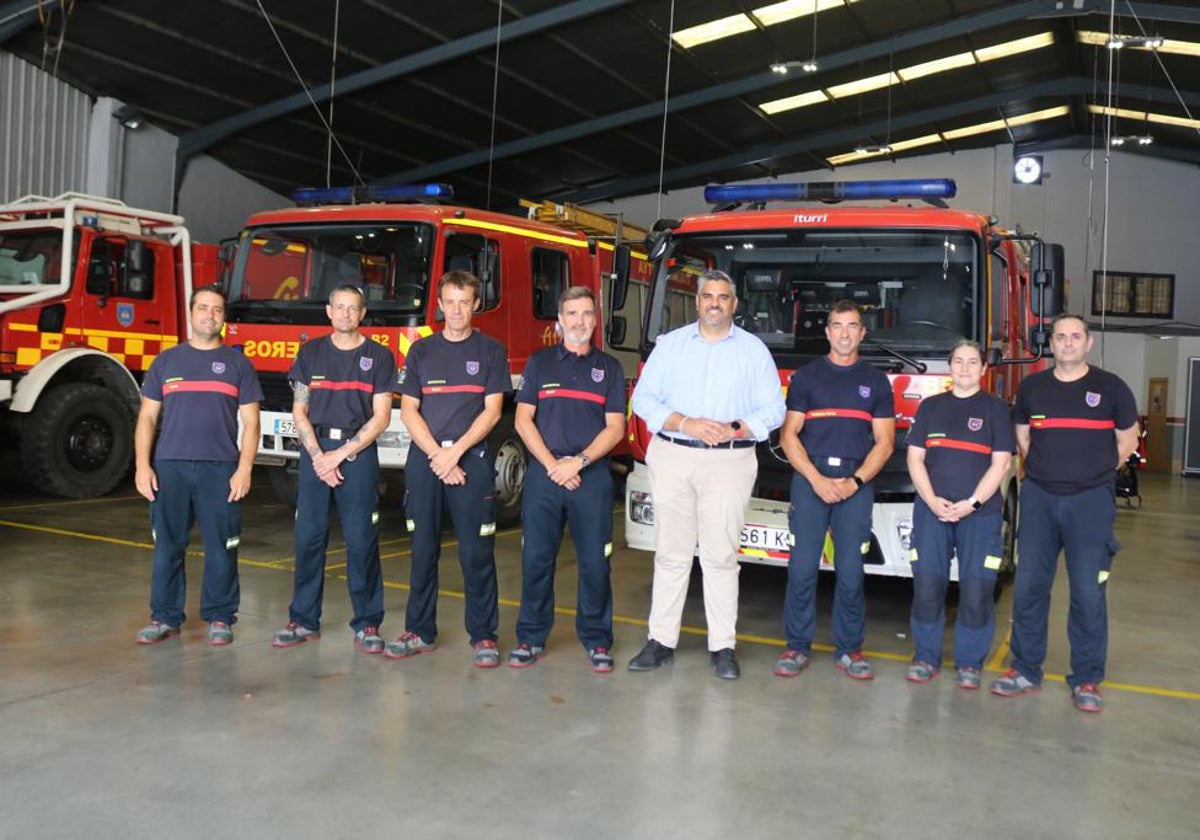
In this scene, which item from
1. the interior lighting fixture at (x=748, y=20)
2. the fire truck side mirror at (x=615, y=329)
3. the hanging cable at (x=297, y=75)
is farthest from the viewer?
the interior lighting fixture at (x=748, y=20)

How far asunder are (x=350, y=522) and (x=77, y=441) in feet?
16.7

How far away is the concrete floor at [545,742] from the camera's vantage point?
9.87ft

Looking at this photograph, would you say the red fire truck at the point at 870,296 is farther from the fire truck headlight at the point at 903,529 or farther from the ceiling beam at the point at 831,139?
the ceiling beam at the point at 831,139

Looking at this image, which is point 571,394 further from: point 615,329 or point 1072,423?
point 1072,423

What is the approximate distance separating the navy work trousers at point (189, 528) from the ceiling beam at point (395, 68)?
8.66 m

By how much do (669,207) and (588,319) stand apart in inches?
634

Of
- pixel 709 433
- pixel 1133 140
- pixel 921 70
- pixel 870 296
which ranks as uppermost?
pixel 921 70

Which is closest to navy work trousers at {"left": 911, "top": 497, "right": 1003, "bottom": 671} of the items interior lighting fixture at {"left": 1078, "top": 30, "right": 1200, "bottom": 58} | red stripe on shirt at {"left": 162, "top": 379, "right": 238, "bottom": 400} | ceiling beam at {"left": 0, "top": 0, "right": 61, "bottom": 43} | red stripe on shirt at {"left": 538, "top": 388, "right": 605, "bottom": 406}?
red stripe on shirt at {"left": 538, "top": 388, "right": 605, "bottom": 406}

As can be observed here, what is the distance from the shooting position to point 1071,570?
414 cm

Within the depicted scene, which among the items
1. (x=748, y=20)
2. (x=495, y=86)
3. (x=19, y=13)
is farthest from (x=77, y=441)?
(x=748, y=20)

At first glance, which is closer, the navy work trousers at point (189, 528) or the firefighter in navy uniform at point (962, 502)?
the firefighter in navy uniform at point (962, 502)

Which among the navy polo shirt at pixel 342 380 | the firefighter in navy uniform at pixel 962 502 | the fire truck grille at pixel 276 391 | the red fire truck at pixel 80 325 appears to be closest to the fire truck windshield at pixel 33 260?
the red fire truck at pixel 80 325

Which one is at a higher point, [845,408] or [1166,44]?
[1166,44]

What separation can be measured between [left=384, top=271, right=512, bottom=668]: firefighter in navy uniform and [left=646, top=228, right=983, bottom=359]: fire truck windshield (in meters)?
1.11
